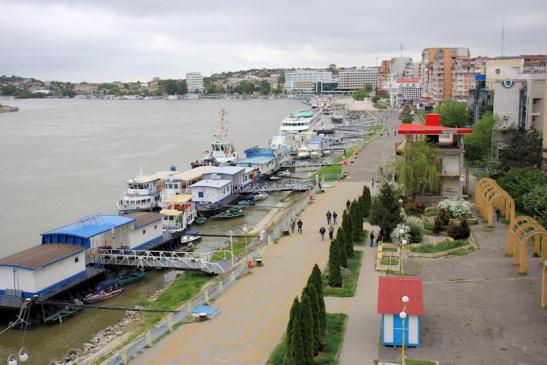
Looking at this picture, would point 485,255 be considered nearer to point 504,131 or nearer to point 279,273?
point 279,273

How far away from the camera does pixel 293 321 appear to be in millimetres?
15180

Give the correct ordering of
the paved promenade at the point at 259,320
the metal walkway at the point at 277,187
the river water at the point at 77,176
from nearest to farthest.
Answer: the paved promenade at the point at 259,320, the river water at the point at 77,176, the metal walkway at the point at 277,187

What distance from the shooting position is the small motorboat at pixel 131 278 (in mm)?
28234

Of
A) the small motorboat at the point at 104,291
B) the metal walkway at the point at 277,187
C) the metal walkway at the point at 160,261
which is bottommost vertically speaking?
the small motorboat at the point at 104,291

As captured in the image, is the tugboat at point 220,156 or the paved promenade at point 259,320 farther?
the tugboat at point 220,156

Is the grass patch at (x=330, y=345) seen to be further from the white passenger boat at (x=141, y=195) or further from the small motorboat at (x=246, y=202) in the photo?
the small motorboat at (x=246, y=202)

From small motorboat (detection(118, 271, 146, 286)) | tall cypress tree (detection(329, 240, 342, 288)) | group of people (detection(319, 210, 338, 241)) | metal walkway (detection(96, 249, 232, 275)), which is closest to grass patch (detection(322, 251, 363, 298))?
tall cypress tree (detection(329, 240, 342, 288))

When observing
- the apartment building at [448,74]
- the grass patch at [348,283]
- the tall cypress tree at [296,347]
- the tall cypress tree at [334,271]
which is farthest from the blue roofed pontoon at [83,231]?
the apartment building at [448,74]

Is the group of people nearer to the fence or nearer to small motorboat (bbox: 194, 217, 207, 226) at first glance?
the fence

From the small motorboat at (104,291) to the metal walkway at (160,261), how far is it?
1.55 meters

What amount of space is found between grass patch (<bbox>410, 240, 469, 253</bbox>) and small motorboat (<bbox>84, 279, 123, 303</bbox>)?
13369mm

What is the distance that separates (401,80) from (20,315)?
18599cm

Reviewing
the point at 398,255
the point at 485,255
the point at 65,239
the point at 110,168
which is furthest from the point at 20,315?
the point at 110,168

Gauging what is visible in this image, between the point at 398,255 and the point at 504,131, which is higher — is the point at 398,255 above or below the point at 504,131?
below
